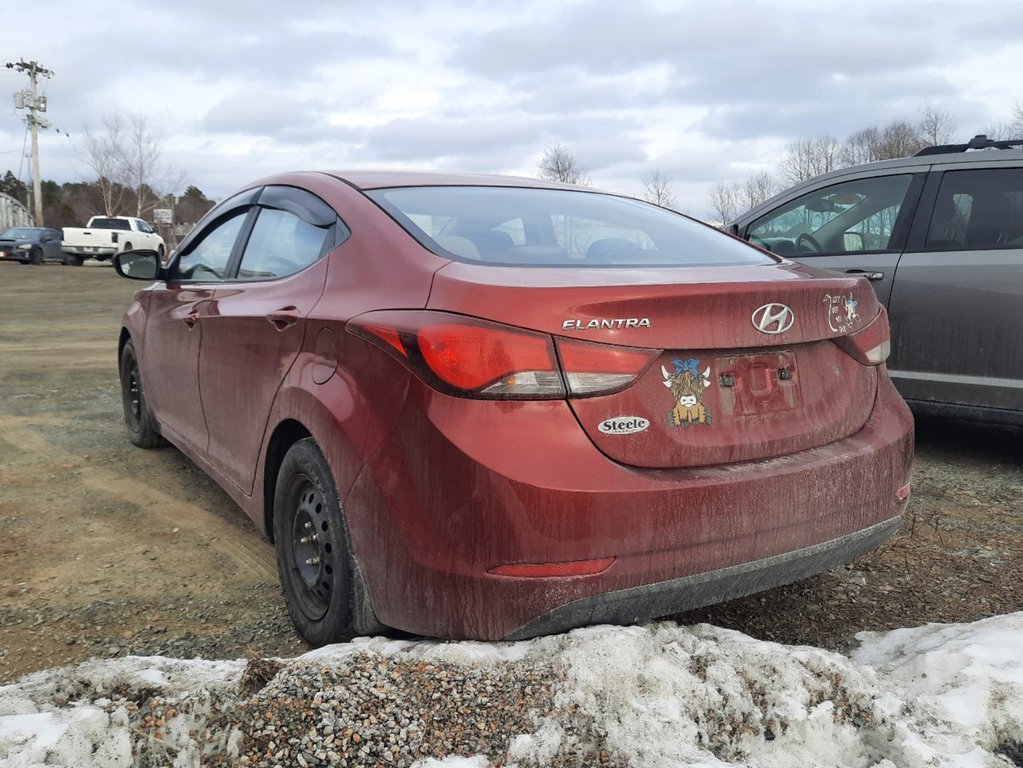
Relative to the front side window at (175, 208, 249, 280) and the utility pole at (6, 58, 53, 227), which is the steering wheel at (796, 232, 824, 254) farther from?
the utility pole at (6, 58, 53, 227)

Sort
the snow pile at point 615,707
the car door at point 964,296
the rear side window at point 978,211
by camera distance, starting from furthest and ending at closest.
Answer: the rear side window at point 978,211, the car door at point 964,296, the snow pile at point 615,707

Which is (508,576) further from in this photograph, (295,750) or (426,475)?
(295,750)

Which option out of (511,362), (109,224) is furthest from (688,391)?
(109,224)

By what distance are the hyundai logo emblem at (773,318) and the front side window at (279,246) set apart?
4.42ft

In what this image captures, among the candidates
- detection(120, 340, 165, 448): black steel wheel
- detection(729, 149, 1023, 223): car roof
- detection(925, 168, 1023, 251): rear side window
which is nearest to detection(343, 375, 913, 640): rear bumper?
detection(925, 168, 1023, 251): rear side window

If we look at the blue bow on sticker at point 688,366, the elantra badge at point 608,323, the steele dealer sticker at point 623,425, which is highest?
the elantra badge at point 608,323

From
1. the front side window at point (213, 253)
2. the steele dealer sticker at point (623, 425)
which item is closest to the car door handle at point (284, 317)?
the front side window at point (213, 253)

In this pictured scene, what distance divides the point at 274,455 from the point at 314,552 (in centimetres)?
40

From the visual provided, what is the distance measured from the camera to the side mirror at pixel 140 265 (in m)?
4.29

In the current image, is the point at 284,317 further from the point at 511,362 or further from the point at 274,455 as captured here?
the point at 511,362

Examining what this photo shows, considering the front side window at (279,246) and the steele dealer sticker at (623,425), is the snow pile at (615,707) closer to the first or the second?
the steele dealer sticker at (623,425)

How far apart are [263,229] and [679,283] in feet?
5.97

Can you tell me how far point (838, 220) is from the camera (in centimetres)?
505

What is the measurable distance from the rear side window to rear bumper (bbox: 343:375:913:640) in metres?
2.90
